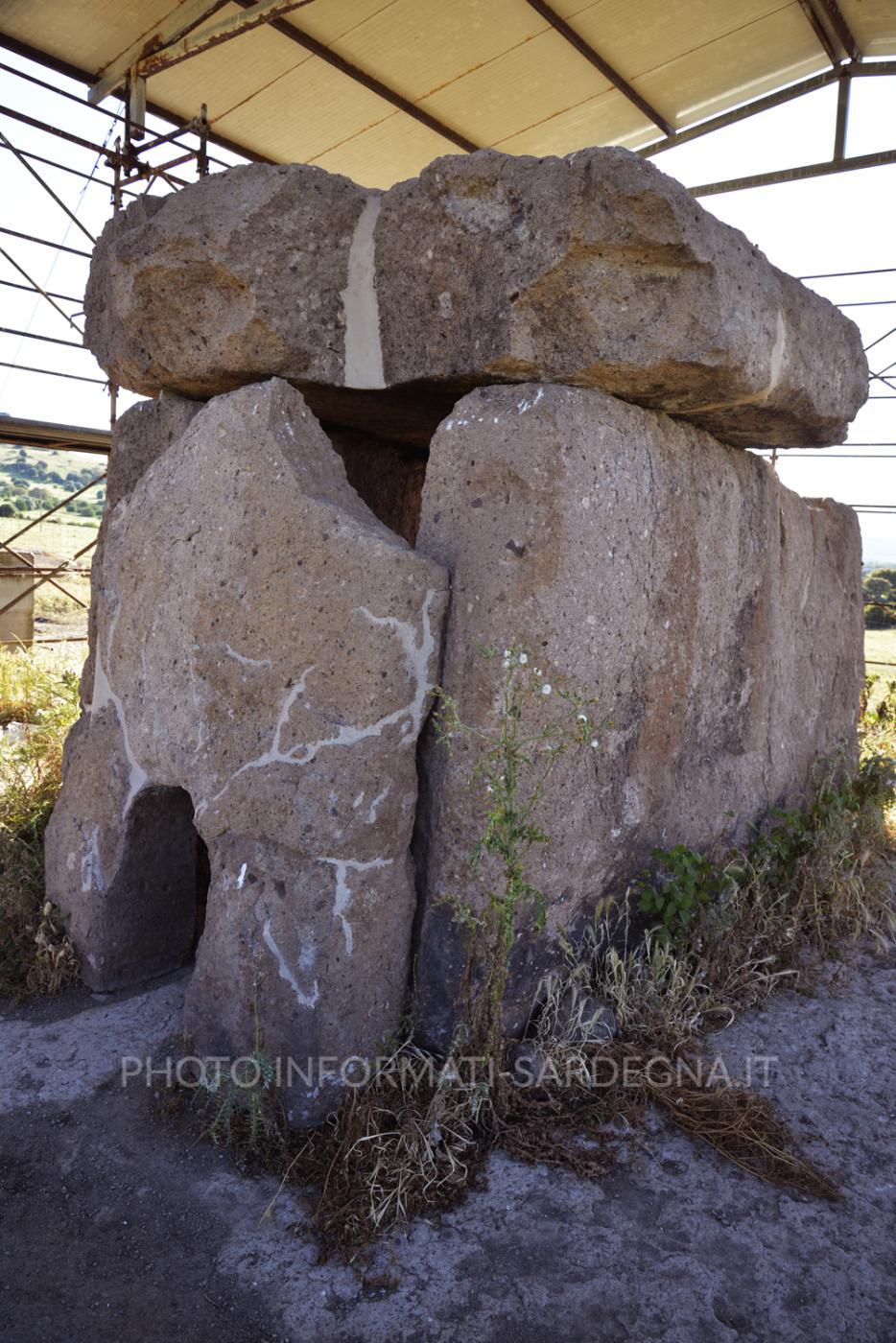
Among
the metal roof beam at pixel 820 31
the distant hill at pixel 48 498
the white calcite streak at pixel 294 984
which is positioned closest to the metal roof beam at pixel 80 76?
the metal roof beam at pixel 820 31

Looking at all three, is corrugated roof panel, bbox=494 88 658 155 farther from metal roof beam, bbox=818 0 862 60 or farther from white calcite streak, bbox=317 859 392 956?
white calcite streak, bbox=317 859 392 956

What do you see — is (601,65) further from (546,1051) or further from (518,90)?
(546,1051)

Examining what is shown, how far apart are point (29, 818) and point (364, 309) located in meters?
2.13

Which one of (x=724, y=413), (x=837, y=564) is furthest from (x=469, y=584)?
(x=837, y=564)

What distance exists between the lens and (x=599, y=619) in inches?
96.3

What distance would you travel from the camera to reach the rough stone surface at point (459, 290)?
7.61 feet

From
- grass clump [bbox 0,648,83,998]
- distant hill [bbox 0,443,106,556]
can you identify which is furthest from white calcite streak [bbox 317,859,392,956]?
distant hill [bbox 0,443,106,556]

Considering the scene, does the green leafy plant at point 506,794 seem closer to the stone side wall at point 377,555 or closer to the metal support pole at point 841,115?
the stone side wall at point 377,555

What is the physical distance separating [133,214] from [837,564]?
2824 mm

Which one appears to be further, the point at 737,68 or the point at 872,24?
the point at 737,68

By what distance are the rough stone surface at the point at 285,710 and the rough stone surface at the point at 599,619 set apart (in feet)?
0.37

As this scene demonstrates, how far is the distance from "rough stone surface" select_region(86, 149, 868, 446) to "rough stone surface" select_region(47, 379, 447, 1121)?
25 centimetres

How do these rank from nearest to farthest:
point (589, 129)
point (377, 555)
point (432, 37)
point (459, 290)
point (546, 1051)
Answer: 1. point (377, 555)
2. point (546, 1051)
3. point (459, 290)
4. point (432, 37)
5. point (589, 129)

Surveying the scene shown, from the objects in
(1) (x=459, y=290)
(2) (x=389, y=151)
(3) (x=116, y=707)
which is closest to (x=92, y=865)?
(3) (x=116, y=707)
